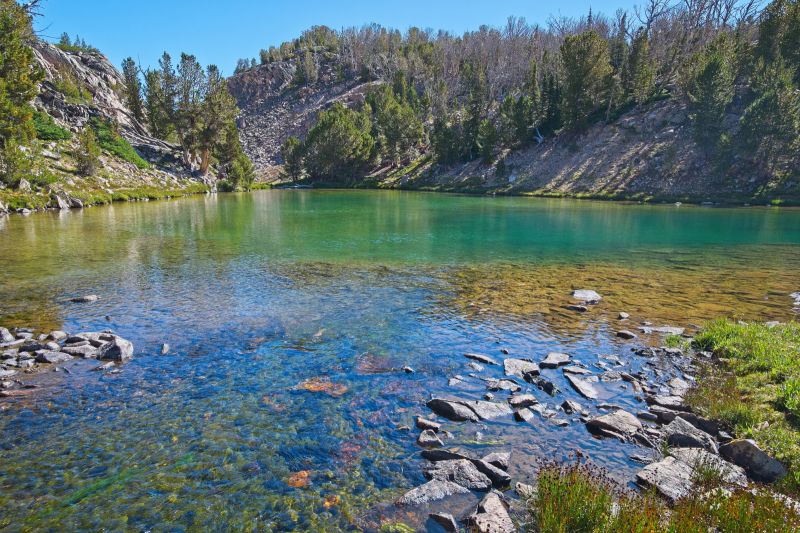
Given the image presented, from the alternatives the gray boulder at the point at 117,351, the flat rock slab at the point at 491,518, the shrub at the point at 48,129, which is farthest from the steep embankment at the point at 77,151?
the flat rock slab at the point at 491,518

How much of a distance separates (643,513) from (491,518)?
2241 millimetres

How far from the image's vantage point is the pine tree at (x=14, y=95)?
52.5 meters

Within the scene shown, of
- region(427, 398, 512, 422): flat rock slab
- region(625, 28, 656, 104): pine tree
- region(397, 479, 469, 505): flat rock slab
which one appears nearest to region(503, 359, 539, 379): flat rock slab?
region(427, 398, 512, 422): flat rock slab

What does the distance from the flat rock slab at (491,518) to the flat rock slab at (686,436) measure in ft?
14.8

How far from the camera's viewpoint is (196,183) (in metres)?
101

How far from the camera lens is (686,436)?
9.57 metres

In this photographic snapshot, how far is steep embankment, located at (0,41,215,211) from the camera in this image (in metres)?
58.6

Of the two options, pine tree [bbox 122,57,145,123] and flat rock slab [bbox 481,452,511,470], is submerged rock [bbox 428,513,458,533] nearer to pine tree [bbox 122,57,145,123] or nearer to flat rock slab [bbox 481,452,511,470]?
flat rock slab [bbox 481,452,511,470]

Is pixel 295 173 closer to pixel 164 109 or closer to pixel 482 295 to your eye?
pixel 164 109

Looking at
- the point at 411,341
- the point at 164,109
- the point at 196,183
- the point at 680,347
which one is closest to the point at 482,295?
the point at 411,341

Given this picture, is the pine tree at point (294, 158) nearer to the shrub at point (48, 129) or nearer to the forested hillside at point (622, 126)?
the forested hillside at point (622, 126)

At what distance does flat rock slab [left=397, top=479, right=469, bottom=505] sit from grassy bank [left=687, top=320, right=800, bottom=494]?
5688 millimetres

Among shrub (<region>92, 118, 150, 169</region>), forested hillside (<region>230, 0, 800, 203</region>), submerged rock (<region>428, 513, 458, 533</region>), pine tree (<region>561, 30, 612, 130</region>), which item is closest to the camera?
submerged rock (<region>428, 513, 458, 533</region>)

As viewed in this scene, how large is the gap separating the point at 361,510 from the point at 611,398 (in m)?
7.39
